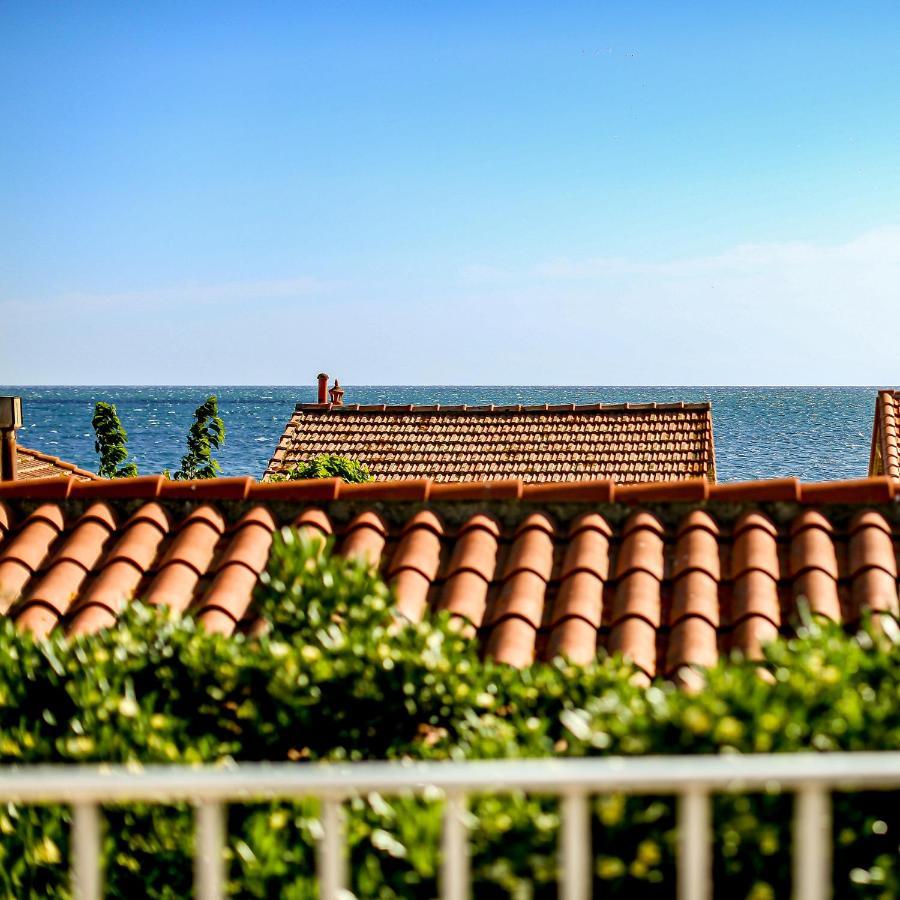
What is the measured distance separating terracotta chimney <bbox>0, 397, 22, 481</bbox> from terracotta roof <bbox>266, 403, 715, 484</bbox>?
10011mm

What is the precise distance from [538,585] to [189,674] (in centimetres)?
219

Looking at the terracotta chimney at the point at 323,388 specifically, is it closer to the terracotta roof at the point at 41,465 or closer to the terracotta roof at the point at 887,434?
Answer: the terracotta roof at the point at 41,465

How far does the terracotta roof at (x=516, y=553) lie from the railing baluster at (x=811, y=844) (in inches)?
104

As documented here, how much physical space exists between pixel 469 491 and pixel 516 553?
24.2 inches

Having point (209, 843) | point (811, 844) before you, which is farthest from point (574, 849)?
point (209, 843)

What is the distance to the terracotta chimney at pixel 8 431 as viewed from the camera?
858cm

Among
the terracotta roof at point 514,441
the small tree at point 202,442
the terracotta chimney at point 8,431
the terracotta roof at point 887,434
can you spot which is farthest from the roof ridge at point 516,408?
the terracotta chimney at point 8,431

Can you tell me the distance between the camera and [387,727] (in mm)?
3826

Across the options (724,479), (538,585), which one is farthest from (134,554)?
(724,479)

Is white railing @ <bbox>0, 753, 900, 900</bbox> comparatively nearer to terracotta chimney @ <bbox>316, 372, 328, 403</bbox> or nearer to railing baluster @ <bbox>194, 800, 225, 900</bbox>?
railing baluster @ <bbox>194, 800, 225, 900</bbox>

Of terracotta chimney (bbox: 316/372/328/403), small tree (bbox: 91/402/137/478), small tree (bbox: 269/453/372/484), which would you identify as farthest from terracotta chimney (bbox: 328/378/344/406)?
small tree (bbox: 91/402/137/478)

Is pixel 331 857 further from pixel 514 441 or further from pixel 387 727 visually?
pixel 514 441

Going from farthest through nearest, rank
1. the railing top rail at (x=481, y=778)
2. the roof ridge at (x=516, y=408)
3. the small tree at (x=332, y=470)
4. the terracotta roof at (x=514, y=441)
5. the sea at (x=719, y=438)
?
1. the sea at (x=719, y=438)
2. the roof ridge at (x=516, y=408)
3. the terracotta roof at (x=514, y=441)
4. the small tree at (x=332, y=470)
5. the railing top rail at (x=481, y=778)

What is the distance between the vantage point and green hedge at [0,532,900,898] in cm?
255
